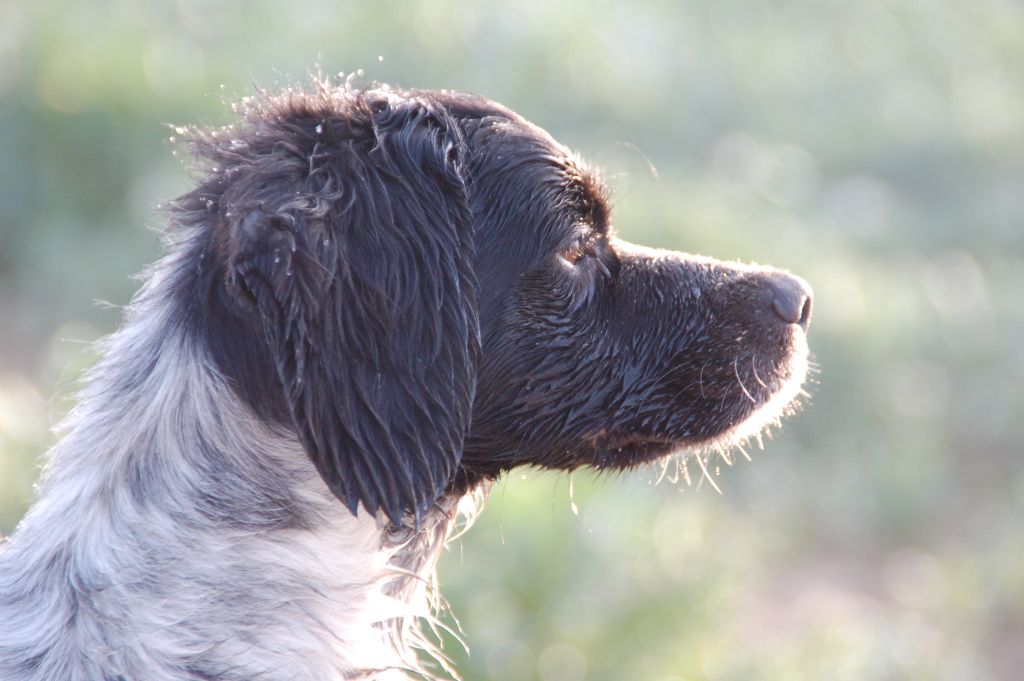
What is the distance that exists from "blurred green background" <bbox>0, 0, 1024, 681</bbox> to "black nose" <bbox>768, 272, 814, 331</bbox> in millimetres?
1219

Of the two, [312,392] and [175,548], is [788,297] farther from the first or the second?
[175,548]

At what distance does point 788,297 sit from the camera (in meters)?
2.76

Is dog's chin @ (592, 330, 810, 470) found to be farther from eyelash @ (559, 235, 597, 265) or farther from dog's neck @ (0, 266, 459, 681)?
dog's neck @ (0, 266, 459, 681)

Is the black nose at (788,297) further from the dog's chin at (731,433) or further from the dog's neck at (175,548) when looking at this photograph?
the dog's neck at (175,548)

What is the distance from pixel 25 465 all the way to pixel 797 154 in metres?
6.38

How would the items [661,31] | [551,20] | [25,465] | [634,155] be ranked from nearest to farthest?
1. [25,465]
2. [634,155]
3. [551,20]
4. [661,31]

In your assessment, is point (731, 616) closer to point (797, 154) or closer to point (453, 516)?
point (453, 516)

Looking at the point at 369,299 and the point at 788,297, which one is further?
the point at 788,297

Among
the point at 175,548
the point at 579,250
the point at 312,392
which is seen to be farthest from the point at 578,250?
the point at 175,548

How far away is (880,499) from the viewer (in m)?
6.32

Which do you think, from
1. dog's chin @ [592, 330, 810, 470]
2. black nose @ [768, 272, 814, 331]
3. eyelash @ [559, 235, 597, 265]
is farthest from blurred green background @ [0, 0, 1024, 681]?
eyelash @ [559, 235, 597, 265]

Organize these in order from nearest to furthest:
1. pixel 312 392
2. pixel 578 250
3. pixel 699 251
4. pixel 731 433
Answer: pixel 312 392
pixel 578 250
pixel 731 433
pixel 699 251

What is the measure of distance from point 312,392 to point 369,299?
0.65 ft

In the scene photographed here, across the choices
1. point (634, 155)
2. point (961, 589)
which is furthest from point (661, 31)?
point (961, 589)
